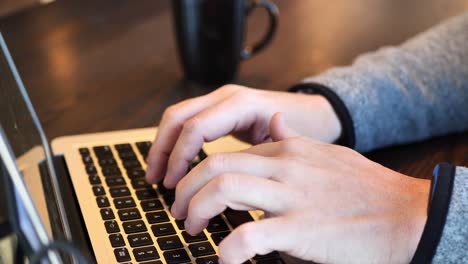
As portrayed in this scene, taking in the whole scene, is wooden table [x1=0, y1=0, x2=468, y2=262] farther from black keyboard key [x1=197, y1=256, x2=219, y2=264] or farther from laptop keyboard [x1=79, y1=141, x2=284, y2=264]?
black keyboard key [x1=197, y1=256, x2=219, y2=264]

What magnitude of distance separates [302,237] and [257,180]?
0.20 feet

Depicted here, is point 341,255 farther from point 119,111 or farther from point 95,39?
point 95,39

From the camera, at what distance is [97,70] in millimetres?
1045

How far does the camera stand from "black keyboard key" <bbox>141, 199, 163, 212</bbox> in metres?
0.65

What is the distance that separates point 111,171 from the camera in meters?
0.71

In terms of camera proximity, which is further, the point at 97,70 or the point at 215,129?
the point at 97,70

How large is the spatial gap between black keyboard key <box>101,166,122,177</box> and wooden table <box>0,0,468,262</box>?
158 mm

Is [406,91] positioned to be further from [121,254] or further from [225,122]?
[121,254]

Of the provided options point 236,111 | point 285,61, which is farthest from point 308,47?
point 236,111

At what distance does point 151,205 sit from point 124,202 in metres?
0.03

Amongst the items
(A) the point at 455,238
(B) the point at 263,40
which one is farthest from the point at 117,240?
(B) the point at 263,40

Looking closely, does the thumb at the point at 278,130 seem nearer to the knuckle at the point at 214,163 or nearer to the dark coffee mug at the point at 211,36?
the knuckle at the point at 214,163

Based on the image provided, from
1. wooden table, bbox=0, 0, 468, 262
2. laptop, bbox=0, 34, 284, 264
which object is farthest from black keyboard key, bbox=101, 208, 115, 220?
wooden table, bbox=0, 0, 468, 262

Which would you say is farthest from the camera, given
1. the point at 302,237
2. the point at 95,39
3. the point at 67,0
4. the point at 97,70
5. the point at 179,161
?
the point at 67,0
